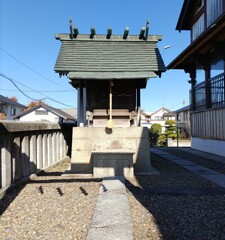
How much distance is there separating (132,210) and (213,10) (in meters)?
11.7

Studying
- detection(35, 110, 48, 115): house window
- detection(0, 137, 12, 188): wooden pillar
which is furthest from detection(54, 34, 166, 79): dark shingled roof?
detection(35, 110, 48, 115): house window

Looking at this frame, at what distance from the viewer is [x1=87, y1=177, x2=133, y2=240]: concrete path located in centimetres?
277

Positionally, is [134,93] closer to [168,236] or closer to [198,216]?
[198,216]

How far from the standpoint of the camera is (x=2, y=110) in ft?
138

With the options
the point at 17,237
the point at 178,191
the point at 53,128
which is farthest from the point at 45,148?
the point at 17,237

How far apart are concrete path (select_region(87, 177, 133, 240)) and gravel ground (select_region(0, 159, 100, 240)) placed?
135mm

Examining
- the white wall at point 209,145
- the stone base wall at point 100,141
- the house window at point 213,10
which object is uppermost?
the house window at point 213,10

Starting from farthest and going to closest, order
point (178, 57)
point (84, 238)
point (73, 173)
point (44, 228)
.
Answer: point (178, 57) → point (73, 173) → point (44, 228) → point (84, 238)

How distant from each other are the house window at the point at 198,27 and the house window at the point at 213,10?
0.96 meters

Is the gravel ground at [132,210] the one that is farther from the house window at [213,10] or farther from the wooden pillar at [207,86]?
the house window at [213,10]

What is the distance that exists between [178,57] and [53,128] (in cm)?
734

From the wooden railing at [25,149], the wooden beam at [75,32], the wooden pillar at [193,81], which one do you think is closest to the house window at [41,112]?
the wooden pillar at [193,81]

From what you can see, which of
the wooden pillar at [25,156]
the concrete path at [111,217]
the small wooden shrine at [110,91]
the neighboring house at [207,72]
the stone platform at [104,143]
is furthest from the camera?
the neighboring house at [207,72]

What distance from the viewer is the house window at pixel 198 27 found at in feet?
46.1
